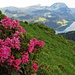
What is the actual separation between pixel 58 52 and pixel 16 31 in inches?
712

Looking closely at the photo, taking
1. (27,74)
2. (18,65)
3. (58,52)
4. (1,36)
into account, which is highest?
(1,36)

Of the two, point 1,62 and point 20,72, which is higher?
point 1,62

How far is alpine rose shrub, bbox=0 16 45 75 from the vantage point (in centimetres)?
1121

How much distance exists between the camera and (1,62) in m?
11.1

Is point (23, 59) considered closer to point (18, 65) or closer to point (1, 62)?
point (18, 65)

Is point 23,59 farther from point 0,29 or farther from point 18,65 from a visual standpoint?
point 0,29

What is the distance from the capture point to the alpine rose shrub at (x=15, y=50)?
36.8ft

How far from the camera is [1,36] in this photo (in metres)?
12.2

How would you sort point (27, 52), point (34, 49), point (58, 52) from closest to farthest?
point (27, 52) < point (34, 49) < point (58, 52)

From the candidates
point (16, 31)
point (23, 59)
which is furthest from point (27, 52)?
point (16, 31)

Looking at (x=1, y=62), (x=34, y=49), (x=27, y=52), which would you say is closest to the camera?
(x=1, y=62)

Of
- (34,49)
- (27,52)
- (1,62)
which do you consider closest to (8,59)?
(1,62)

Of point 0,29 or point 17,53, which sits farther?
point 0,29

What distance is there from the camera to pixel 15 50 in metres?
11.7
